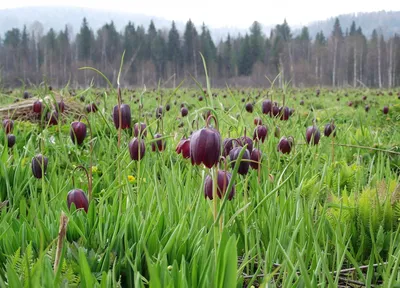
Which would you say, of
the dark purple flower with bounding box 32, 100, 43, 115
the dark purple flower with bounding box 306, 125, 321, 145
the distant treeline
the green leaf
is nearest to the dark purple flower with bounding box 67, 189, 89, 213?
the green leaf

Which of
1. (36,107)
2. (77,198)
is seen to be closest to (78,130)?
(77,198)

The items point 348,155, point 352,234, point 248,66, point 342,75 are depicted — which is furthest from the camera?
point 248,66

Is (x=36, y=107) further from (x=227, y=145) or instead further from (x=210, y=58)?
(x=210, y=58)

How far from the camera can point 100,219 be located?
4.57 ft

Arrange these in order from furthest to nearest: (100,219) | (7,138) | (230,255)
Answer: (7,138)
(100,219)
(230,255)

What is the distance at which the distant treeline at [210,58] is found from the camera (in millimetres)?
44000

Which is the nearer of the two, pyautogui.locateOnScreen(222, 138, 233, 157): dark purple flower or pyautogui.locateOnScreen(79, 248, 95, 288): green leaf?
pyautogui.locateOnScreen(79, 248, 95, 288): green leaf

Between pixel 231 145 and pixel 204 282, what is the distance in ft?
2.34

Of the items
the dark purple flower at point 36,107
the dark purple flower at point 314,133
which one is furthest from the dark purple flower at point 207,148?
the dark purple flower at point 36,107

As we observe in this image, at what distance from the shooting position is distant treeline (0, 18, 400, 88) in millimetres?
Result: 44000

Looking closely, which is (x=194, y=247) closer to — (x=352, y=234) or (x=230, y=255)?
(x=230, y=255)

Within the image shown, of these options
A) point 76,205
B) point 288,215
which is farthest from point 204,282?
point 288,215

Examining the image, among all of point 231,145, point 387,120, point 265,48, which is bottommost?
point 387,120

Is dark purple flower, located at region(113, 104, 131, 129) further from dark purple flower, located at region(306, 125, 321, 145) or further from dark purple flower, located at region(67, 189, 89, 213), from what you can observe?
dark purple flower, located at region(306, 125, 321, 145)
